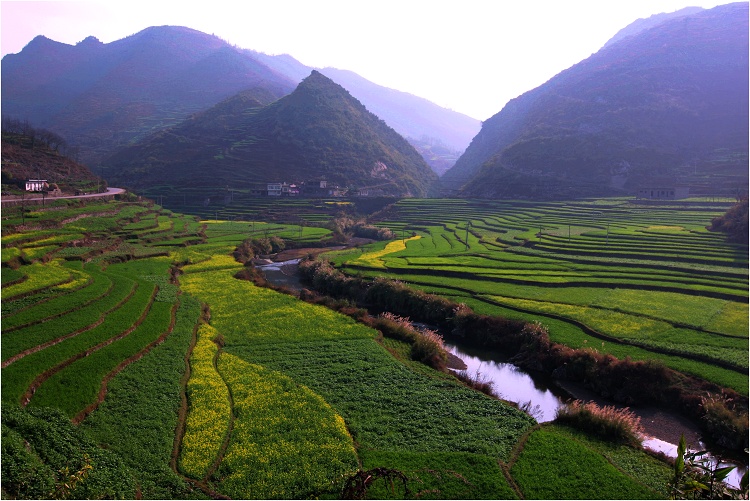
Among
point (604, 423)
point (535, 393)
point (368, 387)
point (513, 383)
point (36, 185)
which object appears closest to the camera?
point (604, 423)

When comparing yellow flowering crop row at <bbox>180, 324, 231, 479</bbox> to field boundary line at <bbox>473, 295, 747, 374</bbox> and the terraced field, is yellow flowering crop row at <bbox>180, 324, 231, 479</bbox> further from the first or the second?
field boundary line at <bbox>473, 295, 747, 374</bbox>

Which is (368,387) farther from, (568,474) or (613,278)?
(613,278)

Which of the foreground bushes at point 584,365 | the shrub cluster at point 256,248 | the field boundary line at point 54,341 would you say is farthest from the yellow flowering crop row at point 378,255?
the field boundary line at point 54,341

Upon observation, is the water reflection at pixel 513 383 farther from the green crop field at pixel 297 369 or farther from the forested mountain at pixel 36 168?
the forested mountain at pixel 36 168

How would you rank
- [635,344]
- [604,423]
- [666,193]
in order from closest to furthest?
[604,423]
[635,344]
[666,193]

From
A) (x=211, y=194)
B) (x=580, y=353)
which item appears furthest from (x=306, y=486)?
(x=211, y=194)

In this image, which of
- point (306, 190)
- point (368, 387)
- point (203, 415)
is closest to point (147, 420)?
point (203, 415)
